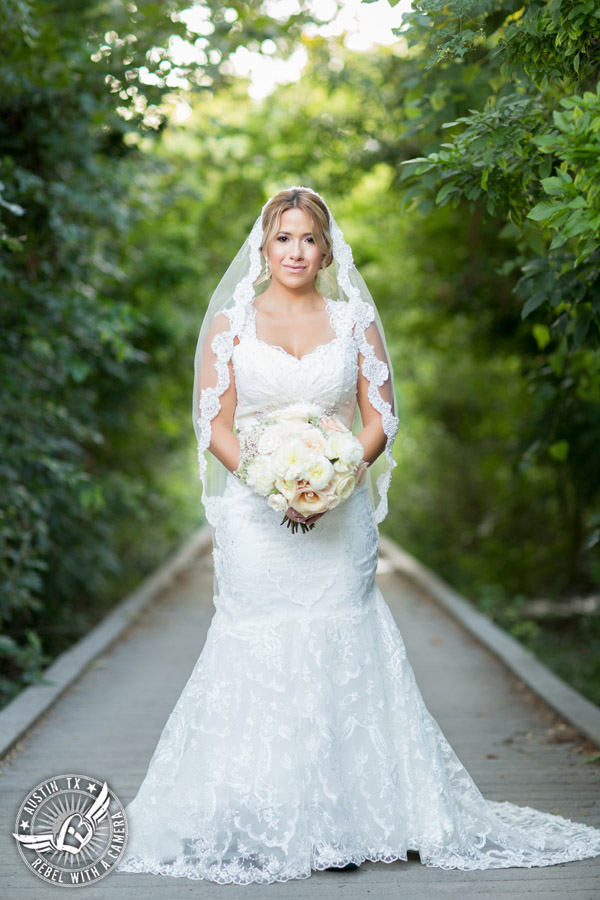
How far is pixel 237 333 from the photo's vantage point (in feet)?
13.0

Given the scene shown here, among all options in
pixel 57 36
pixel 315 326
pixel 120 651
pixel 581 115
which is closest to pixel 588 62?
pixel 581 115

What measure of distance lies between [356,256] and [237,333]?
341 inches

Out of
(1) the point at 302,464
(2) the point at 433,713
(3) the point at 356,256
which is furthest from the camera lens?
(3) the point at 356,256

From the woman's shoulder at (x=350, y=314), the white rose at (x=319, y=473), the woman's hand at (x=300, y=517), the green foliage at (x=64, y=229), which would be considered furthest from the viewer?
the green foliage at (x=64, y=229)

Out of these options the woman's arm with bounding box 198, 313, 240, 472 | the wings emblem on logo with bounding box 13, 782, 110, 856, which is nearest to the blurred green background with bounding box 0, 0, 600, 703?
the woman's arm with bounding box 198, 313, 240, 472

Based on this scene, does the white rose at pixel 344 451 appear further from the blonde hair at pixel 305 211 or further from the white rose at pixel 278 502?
the blonde hair at pixel 305 211

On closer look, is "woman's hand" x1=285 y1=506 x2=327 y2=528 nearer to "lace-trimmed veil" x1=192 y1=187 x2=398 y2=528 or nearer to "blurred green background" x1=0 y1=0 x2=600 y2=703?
"lace-trimmed veil" x1=192 y1=187 x2=398 y2=528

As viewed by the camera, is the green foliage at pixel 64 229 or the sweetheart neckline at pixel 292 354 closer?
the sweetheart neckline at pixel 292 354

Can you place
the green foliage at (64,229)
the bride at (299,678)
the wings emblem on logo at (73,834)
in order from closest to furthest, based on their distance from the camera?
1. the bride at (299,678)
2. the wings emblem on logo at (73,834)
3. the green foliage at (64,229)

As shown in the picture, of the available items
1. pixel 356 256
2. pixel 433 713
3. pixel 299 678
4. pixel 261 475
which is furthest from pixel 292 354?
pixel 356 256

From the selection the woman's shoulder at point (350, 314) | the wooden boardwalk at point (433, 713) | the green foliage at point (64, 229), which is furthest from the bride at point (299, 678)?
the green foliage at point (64, 229)

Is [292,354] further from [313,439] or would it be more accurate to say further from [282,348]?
[313,439]

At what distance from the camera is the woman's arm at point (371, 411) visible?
13.0 feet

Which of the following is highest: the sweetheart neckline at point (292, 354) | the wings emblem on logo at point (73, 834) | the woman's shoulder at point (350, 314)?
the woman's shoulder at point (350, 314)
